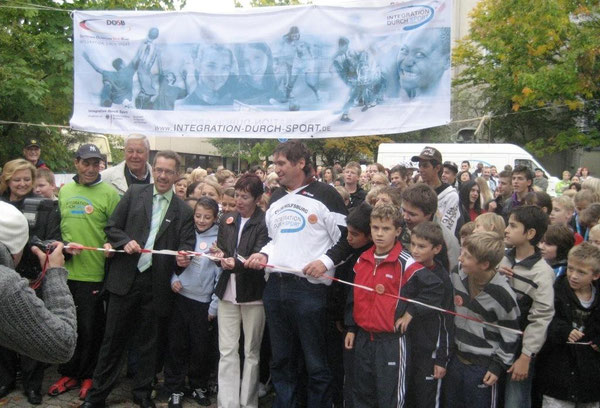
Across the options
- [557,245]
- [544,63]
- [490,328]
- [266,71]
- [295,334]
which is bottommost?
[295,334]

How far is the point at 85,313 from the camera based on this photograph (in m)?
5.05

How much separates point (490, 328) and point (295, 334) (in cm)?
151

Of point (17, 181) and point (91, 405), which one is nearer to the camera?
point (91, 405)

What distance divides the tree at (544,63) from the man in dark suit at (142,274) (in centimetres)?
2176

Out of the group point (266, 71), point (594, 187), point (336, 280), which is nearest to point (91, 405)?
point (336, 280)

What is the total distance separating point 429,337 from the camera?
Result: 3953 mm

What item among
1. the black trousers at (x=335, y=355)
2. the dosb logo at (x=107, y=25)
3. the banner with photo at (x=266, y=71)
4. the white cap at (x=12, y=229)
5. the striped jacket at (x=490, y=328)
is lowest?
the black trousers at (x=335, y=355)

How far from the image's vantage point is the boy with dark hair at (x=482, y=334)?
3.74 m

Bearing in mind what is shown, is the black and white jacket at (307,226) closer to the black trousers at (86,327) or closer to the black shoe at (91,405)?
the black trousers at (86,327)

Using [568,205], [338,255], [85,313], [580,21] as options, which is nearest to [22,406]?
[85,313]

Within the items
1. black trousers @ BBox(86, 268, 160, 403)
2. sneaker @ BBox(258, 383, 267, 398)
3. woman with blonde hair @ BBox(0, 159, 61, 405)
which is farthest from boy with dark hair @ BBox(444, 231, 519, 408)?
woman with blonde hair @ BBox(0, 159, 61, 405)

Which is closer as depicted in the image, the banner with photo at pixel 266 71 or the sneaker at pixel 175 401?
the sneaker at pixel 175 401

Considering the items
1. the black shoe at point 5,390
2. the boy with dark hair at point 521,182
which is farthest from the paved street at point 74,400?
the boy with dark hair at point 521,182

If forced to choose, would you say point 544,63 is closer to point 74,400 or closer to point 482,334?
point 482,334
